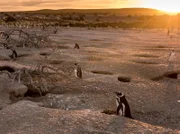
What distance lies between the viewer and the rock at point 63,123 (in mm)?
5797

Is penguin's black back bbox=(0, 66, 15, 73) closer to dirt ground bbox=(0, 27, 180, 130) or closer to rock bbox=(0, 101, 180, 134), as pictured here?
dirt ground bbox=(0, 27, 180, 130)

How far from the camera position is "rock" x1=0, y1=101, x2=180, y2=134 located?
580 cm

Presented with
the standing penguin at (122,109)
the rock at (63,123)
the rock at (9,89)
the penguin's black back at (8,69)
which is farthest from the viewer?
the penguin's black back at (8,69)

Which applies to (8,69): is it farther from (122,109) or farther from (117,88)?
(122,109)

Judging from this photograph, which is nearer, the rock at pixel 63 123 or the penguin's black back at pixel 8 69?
the rock at pixel 63 123

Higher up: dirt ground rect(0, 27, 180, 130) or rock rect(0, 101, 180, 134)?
rock rect(0, 101, 180, 134)

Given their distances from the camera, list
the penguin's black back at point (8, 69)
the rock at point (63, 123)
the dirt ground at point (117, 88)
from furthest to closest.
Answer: the penguin's black back at point (8, 69), the dirt ground at point (117, 88), the rock at point (63, 123)

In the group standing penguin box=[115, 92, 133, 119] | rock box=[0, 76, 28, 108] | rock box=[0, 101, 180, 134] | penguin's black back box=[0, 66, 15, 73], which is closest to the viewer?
rock box=[0, 101, 180, 134]

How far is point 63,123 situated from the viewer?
19.8ft

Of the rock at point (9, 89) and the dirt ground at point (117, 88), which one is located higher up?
the rock at point (9, 89)

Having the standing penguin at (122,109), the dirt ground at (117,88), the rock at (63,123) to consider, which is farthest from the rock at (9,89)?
the standing penguin at (122,109)

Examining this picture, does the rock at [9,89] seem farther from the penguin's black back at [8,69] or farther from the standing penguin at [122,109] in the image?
the standing penguin at [122,109]

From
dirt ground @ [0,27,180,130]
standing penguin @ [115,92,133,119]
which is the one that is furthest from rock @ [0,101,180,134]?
dirt ground @ [0,27,180,130]

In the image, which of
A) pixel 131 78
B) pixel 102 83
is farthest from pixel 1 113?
pixel 131 78
